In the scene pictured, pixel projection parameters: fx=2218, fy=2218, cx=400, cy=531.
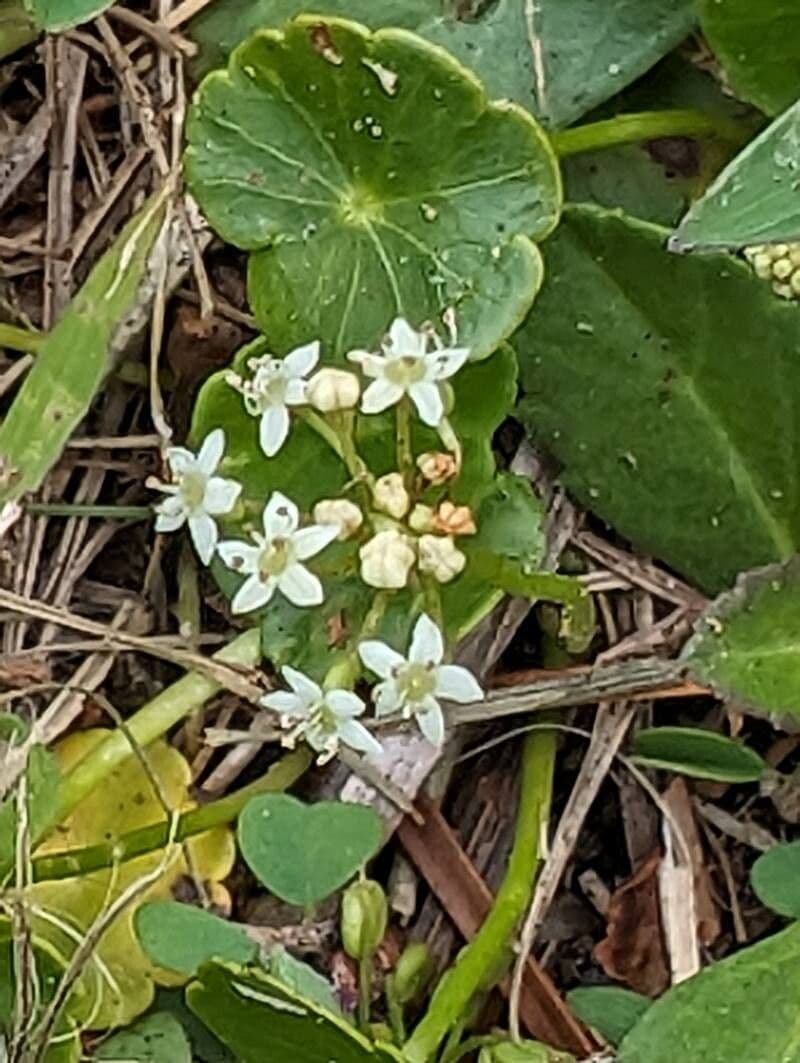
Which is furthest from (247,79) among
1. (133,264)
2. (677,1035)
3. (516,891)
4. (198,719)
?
(677,1035)

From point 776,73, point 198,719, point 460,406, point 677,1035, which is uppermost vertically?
point 776,73

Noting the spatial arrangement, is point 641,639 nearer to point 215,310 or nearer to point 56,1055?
point 215,310

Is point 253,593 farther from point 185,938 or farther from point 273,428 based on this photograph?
point 185,938

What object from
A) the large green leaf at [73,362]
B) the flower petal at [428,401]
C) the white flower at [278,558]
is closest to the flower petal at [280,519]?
the white flower at [278,558]

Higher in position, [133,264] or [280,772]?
[133,264]

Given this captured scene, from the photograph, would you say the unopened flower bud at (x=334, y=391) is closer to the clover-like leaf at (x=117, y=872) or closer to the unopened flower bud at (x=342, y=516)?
the unopened flower bud at (x=342, y=516)
